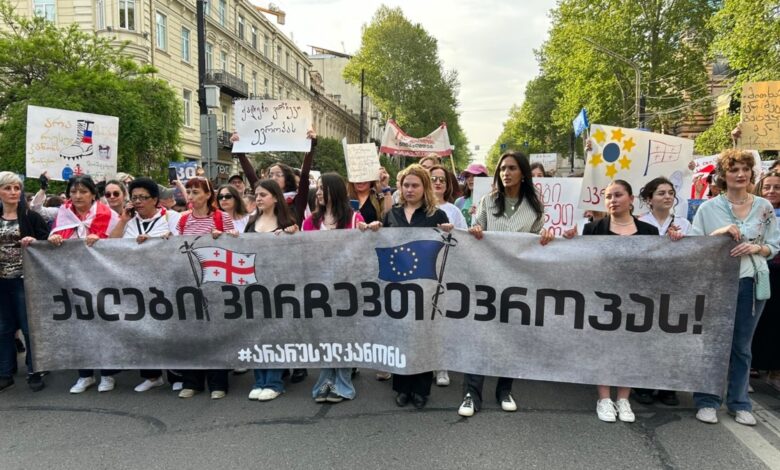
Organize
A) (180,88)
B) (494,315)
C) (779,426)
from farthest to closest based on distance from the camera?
(180,88) → (494,315) → (779,426)

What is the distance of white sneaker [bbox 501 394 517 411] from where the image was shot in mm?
4055

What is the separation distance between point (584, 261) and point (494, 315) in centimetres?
72

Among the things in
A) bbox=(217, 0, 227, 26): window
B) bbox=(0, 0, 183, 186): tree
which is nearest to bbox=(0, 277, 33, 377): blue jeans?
bbox=(0, 0, 183, 186): tree

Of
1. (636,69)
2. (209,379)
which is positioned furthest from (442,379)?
(636,69)

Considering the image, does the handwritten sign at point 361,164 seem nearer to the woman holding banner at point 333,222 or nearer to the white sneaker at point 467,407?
the woman holding banner at point 333,222

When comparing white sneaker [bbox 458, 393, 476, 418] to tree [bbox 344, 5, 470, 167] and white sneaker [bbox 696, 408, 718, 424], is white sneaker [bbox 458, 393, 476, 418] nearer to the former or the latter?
white sneaker [bbox 696, 408, 718, 424]

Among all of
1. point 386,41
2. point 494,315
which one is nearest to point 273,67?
point 386,41

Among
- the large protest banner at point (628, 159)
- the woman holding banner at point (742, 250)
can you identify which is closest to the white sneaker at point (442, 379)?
the woman holding banner at point (742, 250)

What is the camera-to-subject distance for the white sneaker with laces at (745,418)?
12.5ft

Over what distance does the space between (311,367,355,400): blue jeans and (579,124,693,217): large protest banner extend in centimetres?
252

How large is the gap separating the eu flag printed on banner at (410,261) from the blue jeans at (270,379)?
1144 millimetres

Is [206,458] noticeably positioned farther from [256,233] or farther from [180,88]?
[180,88]

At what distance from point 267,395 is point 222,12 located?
119 feet

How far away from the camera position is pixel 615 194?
4.04 meters
